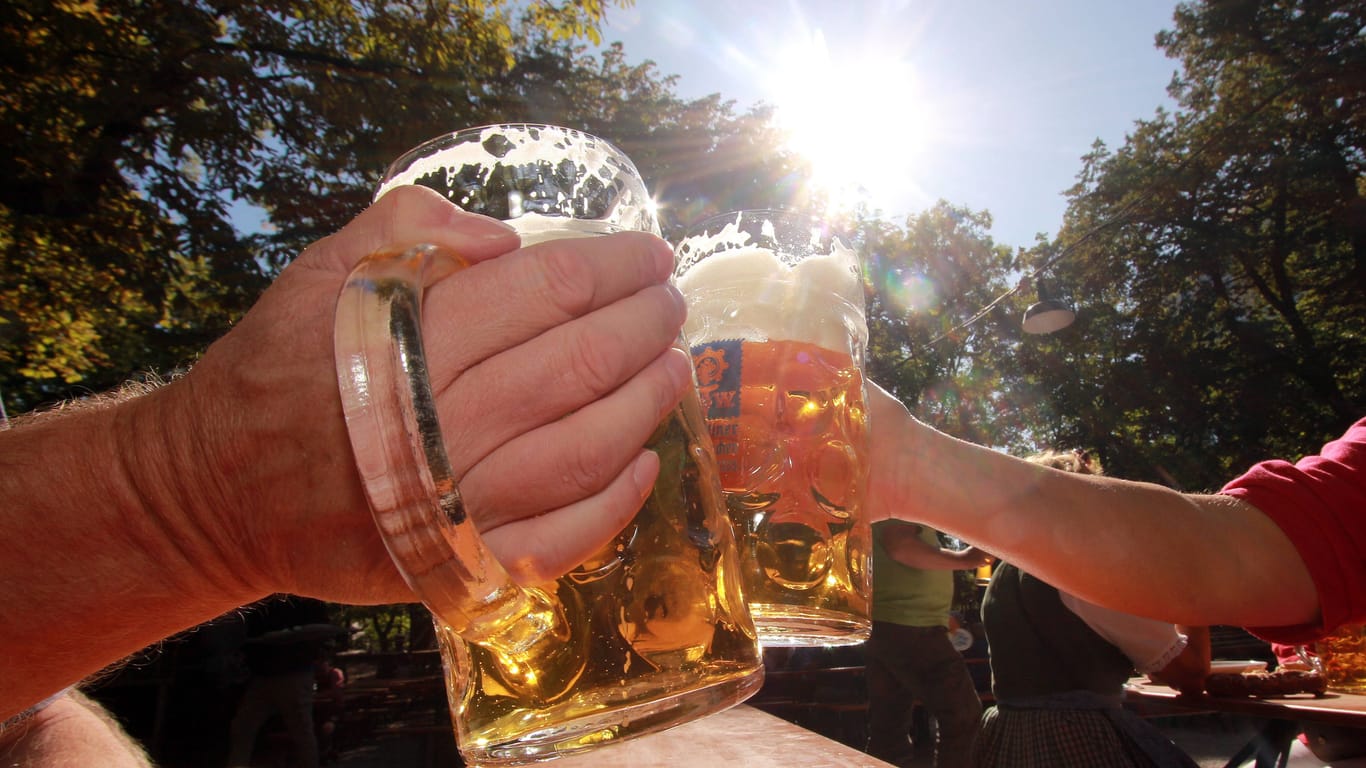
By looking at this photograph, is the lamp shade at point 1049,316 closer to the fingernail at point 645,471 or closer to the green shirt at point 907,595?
the green shirt at point 907,595

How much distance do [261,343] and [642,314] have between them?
0.77 feet

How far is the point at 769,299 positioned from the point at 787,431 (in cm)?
15

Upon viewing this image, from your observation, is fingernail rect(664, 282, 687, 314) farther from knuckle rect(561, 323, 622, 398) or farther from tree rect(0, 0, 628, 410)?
tree rect(0, 0, 628, 410)

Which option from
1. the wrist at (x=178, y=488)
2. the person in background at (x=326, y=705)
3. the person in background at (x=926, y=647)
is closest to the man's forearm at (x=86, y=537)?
the wrist at (x=178, y=488)

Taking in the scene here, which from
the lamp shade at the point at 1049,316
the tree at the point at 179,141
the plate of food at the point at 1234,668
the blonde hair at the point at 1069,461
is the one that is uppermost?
the tree at the point at 179,141

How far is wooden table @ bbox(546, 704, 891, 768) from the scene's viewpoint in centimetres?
87

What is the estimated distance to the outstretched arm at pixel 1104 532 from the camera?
114 cm

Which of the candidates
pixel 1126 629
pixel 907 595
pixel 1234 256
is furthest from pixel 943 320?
pixel 1126 629

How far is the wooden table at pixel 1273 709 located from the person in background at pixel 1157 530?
193 cm

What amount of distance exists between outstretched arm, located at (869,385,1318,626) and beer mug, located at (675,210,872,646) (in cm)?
34

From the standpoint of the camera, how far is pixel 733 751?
0.97m

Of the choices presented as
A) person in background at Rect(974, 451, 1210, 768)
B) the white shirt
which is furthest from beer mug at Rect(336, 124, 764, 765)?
the white shirt

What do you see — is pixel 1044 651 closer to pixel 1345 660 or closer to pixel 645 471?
pixel 1345 660

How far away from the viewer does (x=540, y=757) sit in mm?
516
